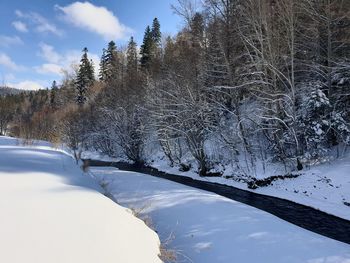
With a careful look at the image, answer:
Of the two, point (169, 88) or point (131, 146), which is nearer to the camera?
point (169, 88)

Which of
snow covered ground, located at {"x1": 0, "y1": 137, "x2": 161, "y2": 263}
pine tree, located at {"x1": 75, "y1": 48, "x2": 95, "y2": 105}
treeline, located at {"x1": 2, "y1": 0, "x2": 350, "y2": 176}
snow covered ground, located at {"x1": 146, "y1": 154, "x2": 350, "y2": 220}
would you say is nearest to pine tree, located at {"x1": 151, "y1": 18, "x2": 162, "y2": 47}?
pine tree, located at {"x1": 75, "y1": 48, "x2": 95, "y2": 105}

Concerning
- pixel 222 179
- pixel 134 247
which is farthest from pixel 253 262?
pixel 222 179

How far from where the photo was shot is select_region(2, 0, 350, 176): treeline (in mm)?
15398

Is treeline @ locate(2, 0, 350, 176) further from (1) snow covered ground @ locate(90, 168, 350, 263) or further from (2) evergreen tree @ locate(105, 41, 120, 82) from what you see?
(2) evergreen tree @ locate(105, 41, 120, 82)

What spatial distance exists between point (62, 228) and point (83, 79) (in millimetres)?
53982

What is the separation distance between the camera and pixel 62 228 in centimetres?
445

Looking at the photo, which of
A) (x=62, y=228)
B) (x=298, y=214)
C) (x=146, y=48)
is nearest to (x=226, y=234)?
(x=62, y=228)

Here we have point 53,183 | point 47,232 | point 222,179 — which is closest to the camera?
point 47,232

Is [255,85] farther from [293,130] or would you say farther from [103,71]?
[103,71]

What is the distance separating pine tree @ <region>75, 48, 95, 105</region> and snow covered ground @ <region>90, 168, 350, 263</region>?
→ 46533mm

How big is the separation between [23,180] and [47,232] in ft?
9.88

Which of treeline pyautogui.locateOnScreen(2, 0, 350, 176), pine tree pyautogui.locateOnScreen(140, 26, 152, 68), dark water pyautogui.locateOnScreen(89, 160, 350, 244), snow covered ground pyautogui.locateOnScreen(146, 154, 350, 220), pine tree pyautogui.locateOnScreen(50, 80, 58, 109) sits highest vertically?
pine tree pyautogui.locateOnScreen(140, 26, 152, 68)

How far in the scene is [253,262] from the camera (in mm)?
6406

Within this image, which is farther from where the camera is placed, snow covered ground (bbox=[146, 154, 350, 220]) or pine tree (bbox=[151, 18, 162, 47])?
pine tree (bbox=[151, 18, 162, 47])
